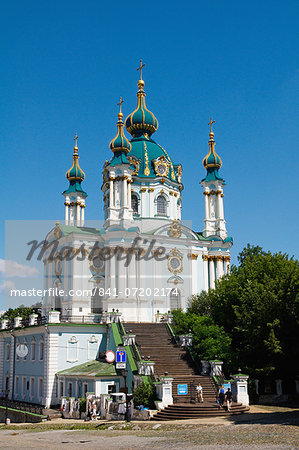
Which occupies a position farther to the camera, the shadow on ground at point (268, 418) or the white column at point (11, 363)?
the white column at point (11, 363)

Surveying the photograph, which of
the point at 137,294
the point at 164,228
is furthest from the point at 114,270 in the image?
the point at 164,228

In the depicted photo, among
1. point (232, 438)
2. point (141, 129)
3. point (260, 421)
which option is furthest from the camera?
point (141, 129)

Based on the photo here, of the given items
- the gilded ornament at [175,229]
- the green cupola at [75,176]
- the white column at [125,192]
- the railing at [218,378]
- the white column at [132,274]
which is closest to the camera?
the railing at [218,378]

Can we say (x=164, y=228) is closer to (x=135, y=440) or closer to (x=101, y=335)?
(x=101, y=335)

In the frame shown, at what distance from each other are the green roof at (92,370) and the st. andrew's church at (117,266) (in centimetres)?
9

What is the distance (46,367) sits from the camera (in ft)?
102

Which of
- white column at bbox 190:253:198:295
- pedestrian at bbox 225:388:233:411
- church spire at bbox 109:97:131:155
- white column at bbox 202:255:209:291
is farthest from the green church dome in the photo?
pedestrian at bbox 225:388:233:411

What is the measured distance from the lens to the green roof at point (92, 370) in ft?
92.1

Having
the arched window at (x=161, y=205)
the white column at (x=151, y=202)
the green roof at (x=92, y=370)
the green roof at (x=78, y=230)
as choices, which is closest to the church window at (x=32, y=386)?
the green roof at (x=92, y=370)

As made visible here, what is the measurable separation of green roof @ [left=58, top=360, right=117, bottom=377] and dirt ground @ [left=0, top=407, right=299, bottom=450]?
358 cm

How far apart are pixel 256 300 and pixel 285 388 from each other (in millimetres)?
5044

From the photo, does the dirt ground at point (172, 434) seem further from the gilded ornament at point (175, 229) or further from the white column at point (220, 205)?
the white column at point (220, 205)

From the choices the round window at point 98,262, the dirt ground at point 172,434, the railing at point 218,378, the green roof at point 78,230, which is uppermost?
the green roof at point 78,230

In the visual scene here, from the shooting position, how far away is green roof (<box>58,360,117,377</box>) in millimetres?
28062
